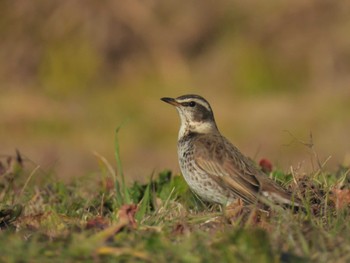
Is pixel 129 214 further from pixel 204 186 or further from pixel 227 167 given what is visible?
pixel 227 167

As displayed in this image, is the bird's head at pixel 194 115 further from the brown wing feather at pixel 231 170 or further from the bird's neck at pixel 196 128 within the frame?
the brown wing feather at pixel 231 170

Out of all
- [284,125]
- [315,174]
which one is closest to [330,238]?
[315,174]

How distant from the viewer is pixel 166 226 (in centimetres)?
593

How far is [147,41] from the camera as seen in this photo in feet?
57.3

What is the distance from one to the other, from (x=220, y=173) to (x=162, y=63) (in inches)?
386

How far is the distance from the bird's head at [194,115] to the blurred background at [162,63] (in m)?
6.67

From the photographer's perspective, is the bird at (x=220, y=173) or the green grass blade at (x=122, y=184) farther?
the bird at (x=220, y=173)

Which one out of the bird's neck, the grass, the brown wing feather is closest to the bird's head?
the bird's neck

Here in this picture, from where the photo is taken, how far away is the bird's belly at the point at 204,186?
7441 mm

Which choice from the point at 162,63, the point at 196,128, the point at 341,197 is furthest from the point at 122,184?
the point at 162,63

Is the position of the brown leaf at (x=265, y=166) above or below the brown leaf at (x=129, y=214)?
below

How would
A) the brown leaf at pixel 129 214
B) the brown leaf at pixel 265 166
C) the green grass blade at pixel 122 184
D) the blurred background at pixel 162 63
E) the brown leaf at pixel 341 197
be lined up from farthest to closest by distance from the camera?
1. the blurred background at pixel 162 63
2. the brown leaf at pixel 265 166
3. the green grass blade at pixel 122 184
4. the brown leaf at pixel 341 197
5. the brown leaf at pixel 129 214

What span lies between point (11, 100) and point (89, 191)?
814 centimetres

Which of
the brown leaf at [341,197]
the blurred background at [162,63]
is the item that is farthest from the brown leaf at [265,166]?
the blurred background at [162,63]
